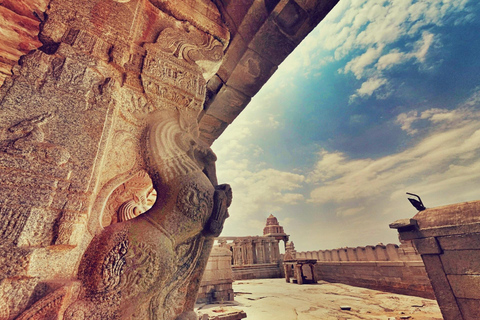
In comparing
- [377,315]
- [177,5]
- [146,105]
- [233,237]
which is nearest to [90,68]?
[146,105]

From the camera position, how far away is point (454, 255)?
11.6 feet

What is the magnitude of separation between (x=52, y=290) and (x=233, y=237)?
13877mm

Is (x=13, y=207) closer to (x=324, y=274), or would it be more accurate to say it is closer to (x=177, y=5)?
(x=177, y=5)

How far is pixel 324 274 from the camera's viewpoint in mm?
11867

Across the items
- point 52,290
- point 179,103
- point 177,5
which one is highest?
point 177,5

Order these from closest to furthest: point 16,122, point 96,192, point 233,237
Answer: point 16,122 < point 96,192 < point 233,237

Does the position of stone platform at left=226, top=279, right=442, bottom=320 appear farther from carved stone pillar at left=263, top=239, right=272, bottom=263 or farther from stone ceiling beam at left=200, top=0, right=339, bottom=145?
carved stone pillar at left=263, top=239, right=272, bottom=263

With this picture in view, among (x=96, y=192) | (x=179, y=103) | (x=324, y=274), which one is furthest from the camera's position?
(x=324, y=274)

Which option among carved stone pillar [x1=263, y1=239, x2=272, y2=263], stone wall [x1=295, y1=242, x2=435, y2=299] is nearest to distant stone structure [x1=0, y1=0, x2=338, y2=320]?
stone wall [x1=295, y1=242, x2=435, y2=299]

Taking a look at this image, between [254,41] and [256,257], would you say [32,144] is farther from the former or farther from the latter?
[256,257]

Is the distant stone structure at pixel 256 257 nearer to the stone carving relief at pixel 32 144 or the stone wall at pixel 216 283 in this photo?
the stone wall at pixel 216 283

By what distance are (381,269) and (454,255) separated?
21.5 ft

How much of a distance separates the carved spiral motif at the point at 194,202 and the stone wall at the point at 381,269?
9.90m

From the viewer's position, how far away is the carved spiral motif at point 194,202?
123cm
